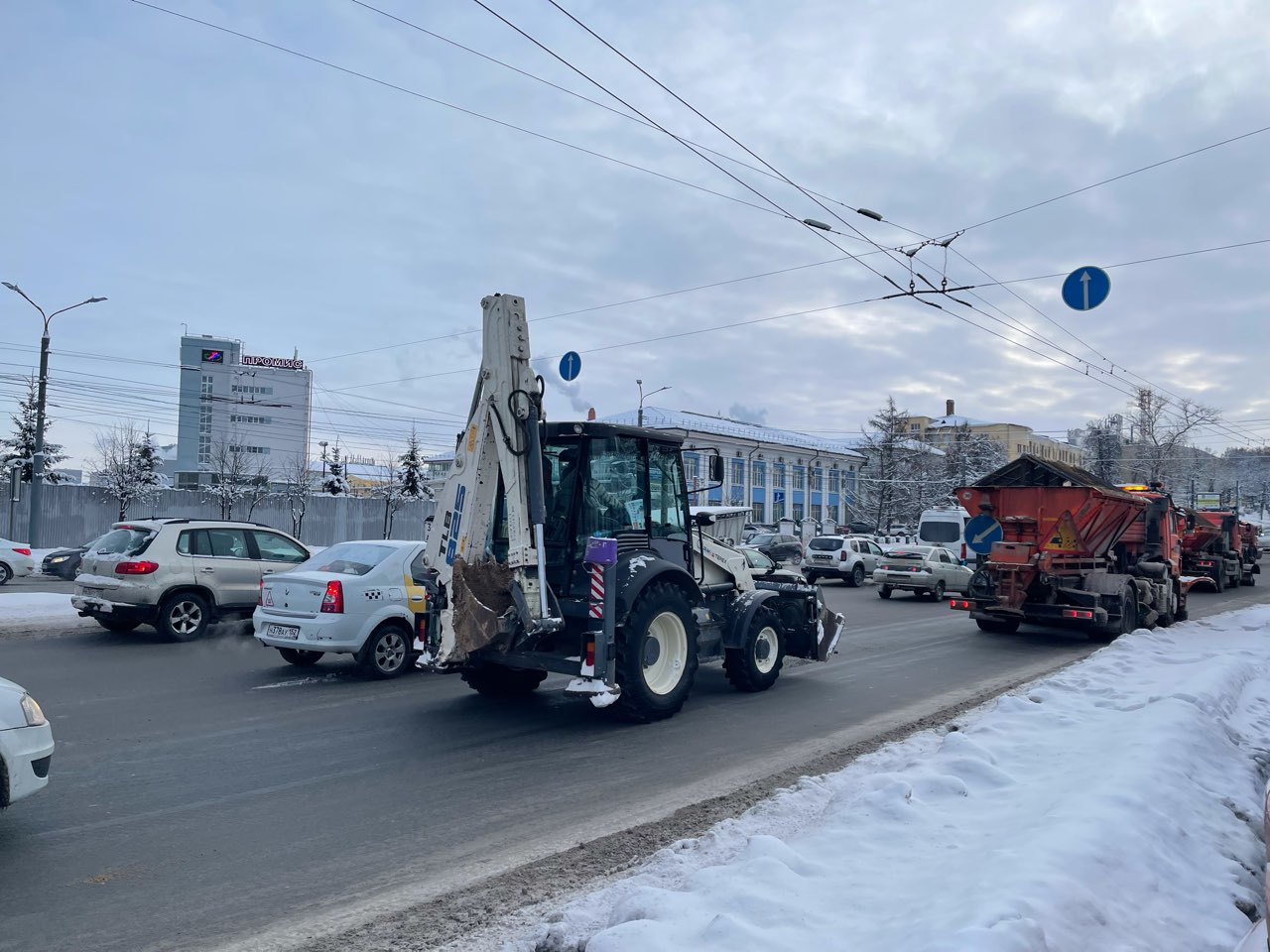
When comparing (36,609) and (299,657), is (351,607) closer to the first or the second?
(299,657)

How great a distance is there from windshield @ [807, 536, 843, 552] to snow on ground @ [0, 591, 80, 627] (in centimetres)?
2181

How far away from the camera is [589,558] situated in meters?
7.70

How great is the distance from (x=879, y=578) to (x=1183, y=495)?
66516mm

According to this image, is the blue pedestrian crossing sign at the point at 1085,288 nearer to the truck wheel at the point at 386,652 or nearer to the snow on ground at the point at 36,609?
the truck wheel at the point at 386,652

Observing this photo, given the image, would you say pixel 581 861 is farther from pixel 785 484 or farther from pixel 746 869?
pixel 785 484

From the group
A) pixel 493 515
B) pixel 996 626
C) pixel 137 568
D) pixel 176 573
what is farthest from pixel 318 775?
pixel 996 626

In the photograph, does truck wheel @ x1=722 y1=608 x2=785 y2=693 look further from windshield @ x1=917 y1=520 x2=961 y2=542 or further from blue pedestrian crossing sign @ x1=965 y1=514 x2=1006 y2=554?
windshield @ x1=917 y1=520 x2=961 y2=542

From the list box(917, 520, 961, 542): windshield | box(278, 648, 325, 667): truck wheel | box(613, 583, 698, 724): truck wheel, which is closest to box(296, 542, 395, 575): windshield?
box(278, 648, 325, 667): truck wheel

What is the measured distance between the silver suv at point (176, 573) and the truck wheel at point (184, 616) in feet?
0.04

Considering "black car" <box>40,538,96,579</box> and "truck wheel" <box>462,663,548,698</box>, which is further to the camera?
"black car" <box>40,538,96,579</box>

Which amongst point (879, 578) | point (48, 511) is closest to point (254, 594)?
point (879, 578)

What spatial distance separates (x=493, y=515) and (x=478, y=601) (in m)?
0.94

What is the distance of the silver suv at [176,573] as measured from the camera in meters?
12.9

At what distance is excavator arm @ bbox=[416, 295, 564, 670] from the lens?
7633 mm
